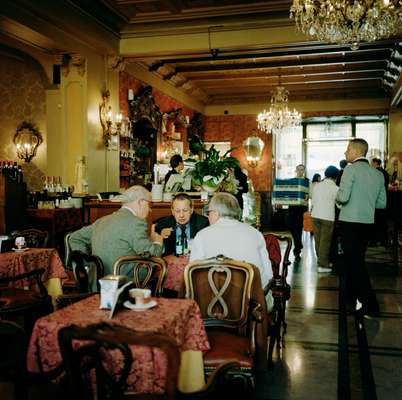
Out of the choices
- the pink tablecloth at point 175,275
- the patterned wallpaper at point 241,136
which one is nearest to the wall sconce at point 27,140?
the patterned wallpaper at point 241,136

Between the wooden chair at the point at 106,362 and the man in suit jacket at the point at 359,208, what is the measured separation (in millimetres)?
3539

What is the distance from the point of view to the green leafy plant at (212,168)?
5.80 m

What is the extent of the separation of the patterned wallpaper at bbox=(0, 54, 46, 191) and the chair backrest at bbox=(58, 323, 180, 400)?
25.9 ft

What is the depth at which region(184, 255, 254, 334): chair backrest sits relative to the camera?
2945mm

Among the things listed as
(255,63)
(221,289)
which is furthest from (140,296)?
(255,63)

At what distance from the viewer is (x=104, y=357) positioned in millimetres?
2137

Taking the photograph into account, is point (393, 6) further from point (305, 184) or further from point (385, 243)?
point (385, 243)

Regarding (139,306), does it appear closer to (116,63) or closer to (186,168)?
(186,168)

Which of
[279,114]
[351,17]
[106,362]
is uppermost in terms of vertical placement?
[351,17]

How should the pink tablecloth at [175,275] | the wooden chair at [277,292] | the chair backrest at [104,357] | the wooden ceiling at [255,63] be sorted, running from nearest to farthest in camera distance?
the chair backrest at [104,357], the wooden chair at [277,292], the pink tablecloth at [175,275], the wooden ceiling at [255,63]

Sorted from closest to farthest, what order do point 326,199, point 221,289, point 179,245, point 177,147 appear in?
point 221,289 → point 179,245 → point 326,199 → point 177,147

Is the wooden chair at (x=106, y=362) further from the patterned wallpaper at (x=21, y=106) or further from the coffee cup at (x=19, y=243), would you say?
the patterned wallpaper at (x=21, y=106)

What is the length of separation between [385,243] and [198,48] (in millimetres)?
5520

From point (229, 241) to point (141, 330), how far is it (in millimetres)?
1286
